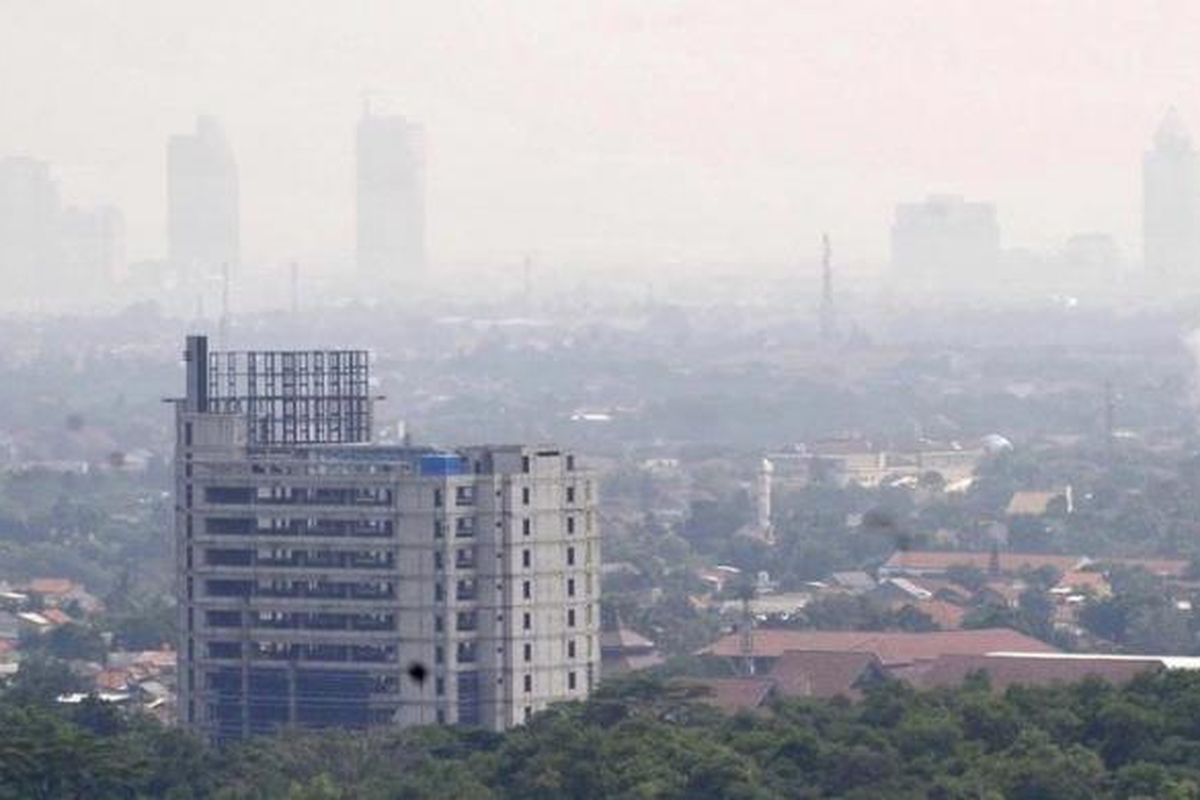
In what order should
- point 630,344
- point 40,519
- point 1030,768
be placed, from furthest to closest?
point 630,344, point 40,519, point 1030,768

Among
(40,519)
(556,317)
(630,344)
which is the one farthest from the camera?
(556,317)

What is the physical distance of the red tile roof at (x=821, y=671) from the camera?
51.1m

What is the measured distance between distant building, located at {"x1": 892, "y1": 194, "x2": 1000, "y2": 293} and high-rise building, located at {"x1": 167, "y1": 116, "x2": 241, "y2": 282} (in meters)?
20.6

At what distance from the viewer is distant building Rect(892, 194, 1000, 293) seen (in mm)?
159875

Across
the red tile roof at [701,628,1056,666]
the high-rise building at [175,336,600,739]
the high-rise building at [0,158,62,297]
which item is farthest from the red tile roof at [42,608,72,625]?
the high-rise building at [0,158,62,297]

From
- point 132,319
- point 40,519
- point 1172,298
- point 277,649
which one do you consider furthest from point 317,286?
point 277,649

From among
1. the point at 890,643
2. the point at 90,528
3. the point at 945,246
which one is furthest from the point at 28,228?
the point at 890,643

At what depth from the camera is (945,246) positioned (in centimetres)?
16175

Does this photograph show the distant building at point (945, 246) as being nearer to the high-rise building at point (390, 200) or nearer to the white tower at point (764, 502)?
the high-rise building at point (390, 200)

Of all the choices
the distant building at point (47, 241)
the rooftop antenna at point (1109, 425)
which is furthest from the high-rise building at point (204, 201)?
the rooftop antenna at point (1109, 425)

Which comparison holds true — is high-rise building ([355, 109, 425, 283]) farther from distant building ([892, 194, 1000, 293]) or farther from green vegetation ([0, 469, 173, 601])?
green vegetation ([0, 469, 173, 601])

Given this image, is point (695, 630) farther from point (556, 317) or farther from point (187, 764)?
point (556, 317)

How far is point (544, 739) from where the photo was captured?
3956 cm

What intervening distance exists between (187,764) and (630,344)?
104048mm
